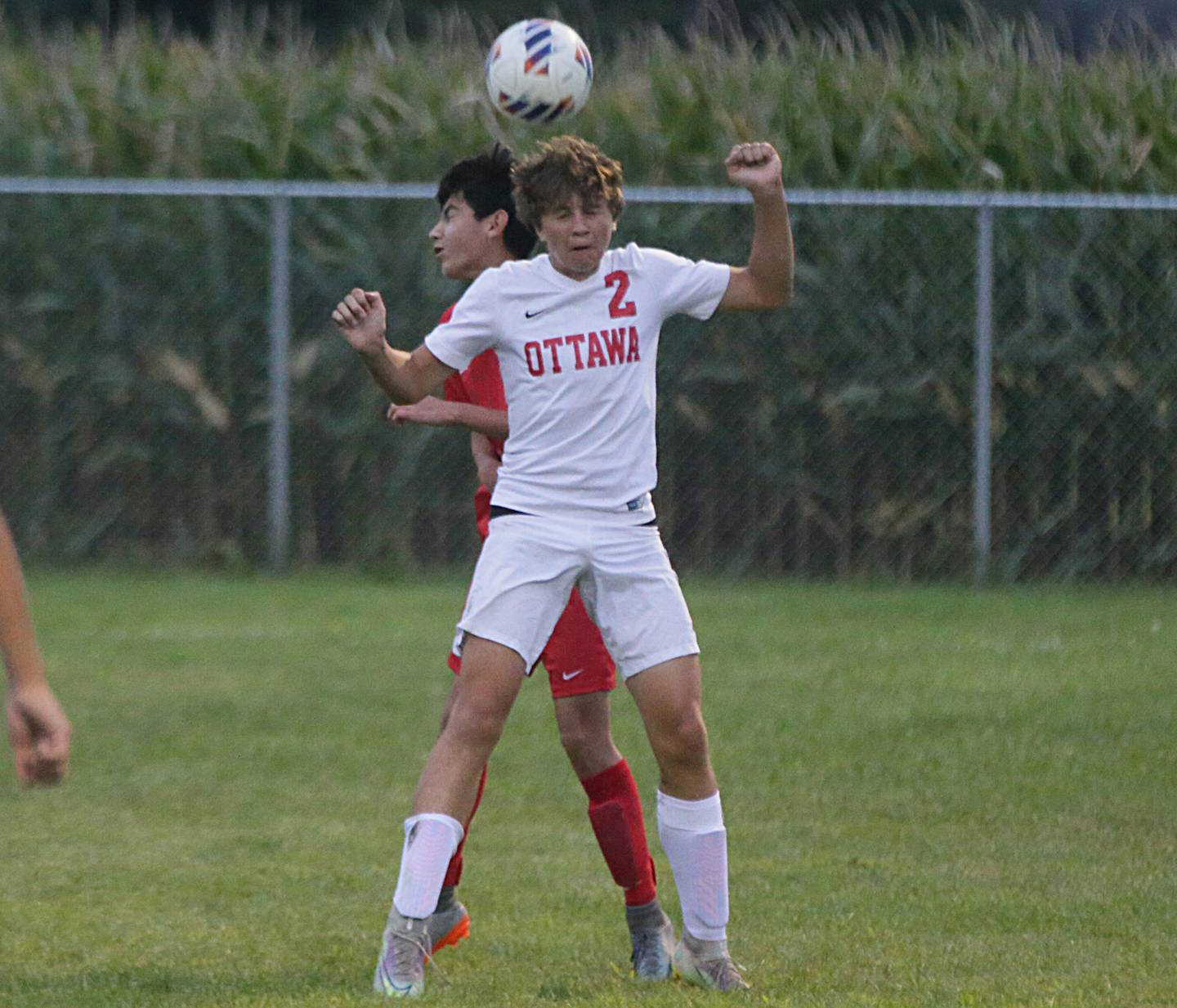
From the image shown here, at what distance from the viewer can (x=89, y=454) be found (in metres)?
13.1

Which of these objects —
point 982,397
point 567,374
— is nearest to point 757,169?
point 567,374

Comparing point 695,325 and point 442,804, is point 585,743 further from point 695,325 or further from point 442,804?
point 695,325

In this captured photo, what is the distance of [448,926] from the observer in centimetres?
527

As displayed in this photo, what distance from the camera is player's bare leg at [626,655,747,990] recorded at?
15.8 feet

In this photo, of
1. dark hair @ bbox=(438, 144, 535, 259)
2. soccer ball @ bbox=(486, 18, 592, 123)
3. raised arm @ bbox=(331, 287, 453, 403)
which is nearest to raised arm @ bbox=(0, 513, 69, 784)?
raised arm @ bbox=(331, 287, 453, 403)

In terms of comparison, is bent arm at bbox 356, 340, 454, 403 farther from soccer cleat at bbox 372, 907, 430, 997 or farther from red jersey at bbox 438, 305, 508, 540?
soccer cleat at bbox 372, 907, 430, 997

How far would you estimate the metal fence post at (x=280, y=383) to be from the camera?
40.9 feet

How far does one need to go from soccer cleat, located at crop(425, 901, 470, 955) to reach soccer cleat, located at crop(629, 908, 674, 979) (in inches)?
17.1

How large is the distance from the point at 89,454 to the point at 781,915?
8.43 m

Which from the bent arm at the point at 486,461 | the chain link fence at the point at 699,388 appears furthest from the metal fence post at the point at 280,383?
the bent arm at the point at 486,461

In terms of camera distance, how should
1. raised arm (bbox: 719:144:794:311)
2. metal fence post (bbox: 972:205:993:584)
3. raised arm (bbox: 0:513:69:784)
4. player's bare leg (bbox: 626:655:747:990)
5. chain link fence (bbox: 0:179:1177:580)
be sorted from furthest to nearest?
chain link fence (bbox: 0:179:1177:580)
metal fence post (bbox: 972:205:993:584)
raised arm (bbox: 719:144:794:311)
player's bare leg (bbox: 626:655:747:990)
raised arm (bbox: 0:513:69:784)

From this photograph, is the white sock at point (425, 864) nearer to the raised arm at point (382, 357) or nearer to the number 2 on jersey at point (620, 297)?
the raised arm at point (382, 357)

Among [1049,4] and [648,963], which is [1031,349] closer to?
[648,963]

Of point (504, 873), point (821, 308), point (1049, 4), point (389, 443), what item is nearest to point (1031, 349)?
point (821, 308)
